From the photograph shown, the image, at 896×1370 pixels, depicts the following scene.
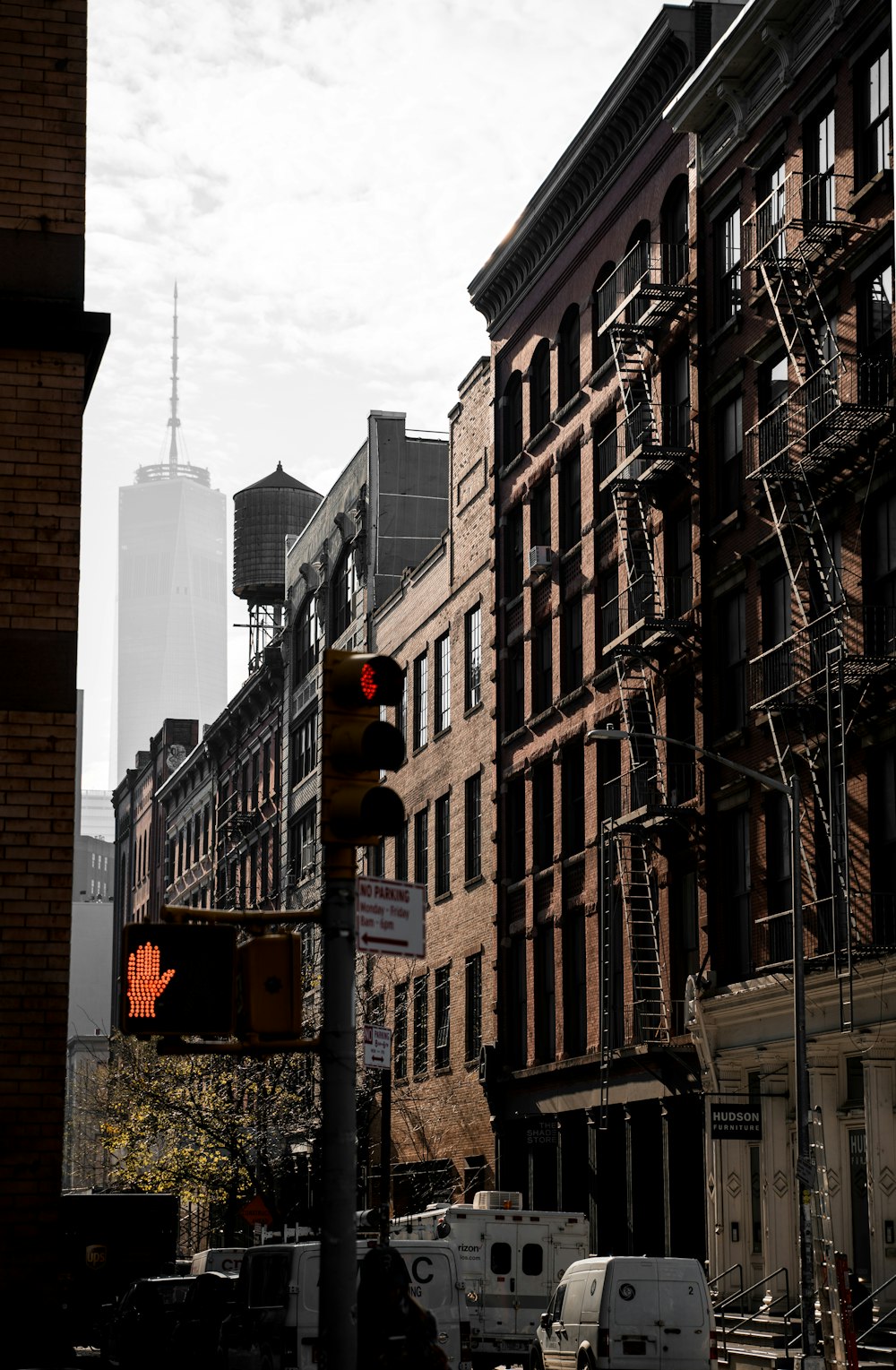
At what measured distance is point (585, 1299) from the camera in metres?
26.2

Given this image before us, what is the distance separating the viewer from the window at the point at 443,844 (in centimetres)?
5503

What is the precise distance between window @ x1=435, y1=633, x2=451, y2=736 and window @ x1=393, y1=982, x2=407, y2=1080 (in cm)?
786

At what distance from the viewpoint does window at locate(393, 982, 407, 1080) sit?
57.8 m

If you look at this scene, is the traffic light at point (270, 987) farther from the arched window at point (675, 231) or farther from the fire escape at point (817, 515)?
the arched window at point (675, 231)

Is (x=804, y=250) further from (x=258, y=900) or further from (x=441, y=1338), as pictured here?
(x=258, y=900)

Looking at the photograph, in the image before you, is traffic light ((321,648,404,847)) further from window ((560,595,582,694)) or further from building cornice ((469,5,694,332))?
window ((560,595,582,694))

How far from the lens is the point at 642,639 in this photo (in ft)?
133

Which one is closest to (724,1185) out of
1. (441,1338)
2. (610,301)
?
(441,1338)

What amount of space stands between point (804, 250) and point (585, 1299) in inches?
704

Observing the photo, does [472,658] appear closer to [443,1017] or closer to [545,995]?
[443,1017]

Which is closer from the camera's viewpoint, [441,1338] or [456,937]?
[441,1338]

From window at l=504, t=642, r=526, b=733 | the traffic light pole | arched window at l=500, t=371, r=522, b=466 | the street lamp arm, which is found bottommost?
A: the traffic light pole

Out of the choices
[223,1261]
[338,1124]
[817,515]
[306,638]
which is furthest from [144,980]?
[306,638]

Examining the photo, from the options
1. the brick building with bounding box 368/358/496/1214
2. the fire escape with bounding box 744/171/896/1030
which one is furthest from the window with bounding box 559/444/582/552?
the fire escape with bounding box 744/171/896/1030
